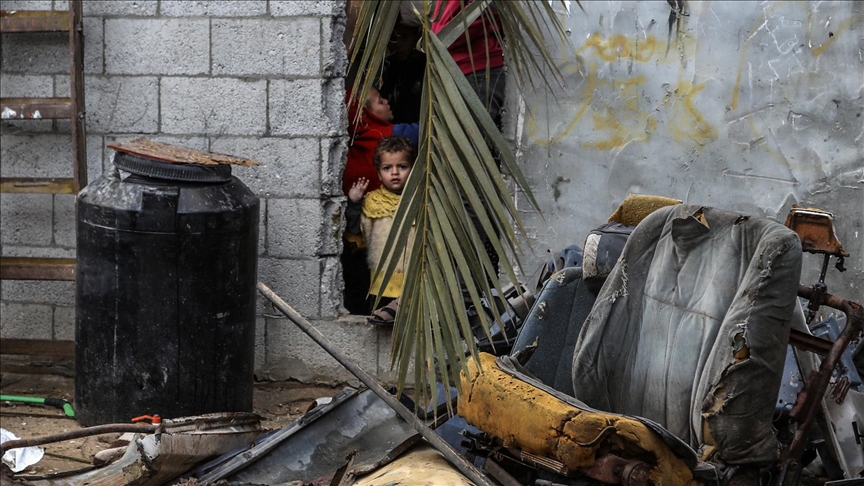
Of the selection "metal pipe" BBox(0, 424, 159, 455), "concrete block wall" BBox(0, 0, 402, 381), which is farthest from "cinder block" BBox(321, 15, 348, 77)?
"metal pipe" BBox(0, 424, 159, 455)

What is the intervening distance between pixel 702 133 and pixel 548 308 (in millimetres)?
1531

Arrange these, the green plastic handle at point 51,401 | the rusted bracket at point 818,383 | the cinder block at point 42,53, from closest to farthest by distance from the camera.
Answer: the rusted bracket at point 818,383, the green plastic handle at point 51,401, the cinder block at point 42,53

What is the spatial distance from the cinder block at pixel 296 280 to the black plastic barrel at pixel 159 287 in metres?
0.59

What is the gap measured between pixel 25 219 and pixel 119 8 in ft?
4.09

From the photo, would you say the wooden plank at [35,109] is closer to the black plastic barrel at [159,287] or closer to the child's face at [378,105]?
the black plastic barrel at [159,287]

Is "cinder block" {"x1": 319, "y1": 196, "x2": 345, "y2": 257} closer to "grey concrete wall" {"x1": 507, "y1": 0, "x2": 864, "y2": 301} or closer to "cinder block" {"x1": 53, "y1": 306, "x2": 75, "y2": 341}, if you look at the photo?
"grey concrete wall" {"x1": 507, "y1": 0, "x2": 864, "y2": 301}

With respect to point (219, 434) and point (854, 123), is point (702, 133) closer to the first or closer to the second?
point (854, 123)

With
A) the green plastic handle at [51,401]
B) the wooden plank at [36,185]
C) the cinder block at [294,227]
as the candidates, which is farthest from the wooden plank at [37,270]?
the cinder block at [294,227]

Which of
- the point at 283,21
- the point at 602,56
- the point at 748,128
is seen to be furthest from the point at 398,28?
the point at 748,128

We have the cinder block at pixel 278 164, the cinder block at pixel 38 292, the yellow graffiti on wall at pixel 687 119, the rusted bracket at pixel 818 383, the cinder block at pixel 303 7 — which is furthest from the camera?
the cinder block at pixel 38 292

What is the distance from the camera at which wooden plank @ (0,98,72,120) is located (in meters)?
4.77

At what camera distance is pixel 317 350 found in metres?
4.96

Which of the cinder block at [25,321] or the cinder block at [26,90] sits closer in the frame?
the cinder block at [26,90]

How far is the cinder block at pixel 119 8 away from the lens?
4.84 metres
